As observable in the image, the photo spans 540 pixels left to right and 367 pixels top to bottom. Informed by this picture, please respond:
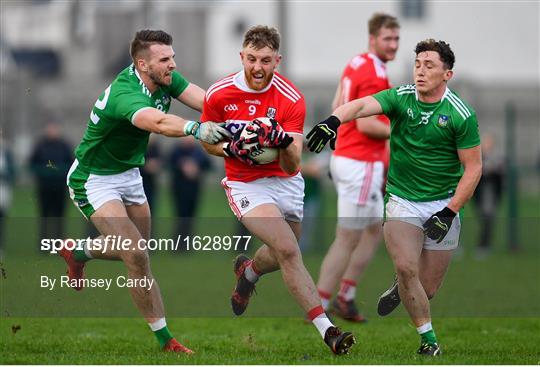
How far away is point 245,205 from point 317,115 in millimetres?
11044

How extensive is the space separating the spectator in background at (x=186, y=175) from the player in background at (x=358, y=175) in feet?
24.5

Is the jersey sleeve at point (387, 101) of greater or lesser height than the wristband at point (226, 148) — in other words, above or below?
above

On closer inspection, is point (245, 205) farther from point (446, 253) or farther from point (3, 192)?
point (3, 192)

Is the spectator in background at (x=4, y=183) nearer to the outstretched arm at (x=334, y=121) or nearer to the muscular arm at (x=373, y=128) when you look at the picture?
the muscular arm at (x=373, y=128)

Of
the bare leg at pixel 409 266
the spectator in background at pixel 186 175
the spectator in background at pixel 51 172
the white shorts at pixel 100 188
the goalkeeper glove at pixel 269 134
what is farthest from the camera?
the spectator in background at pixel 186 175

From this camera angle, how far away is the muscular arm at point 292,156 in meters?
7.91

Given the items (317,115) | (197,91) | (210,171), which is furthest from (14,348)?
(317,115)

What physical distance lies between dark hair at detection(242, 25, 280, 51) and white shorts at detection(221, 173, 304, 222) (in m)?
1.00

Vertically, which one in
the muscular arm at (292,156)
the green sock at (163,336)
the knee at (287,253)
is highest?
the muscular arm at (292,156)

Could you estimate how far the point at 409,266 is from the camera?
811 centimetres

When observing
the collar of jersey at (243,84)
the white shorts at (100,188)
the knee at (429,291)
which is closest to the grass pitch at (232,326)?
the knee at (429,291)

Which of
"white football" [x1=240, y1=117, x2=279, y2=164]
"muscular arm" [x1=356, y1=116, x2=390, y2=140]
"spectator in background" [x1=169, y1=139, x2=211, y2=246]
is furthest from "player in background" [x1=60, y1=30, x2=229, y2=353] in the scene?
"spectator in background" [x1=169, y1=139, x2=211, y2=246]

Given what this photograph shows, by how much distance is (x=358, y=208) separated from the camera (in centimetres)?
1060

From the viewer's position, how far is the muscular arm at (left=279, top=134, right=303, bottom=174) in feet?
26.0
